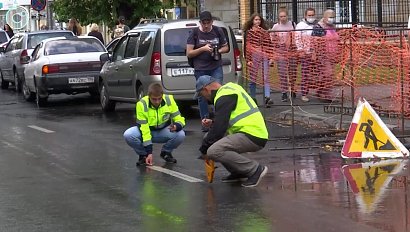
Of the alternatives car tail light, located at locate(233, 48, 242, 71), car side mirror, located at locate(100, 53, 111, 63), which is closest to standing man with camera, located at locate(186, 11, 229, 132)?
car tail light, located at locate(233, 48, 242, 71)

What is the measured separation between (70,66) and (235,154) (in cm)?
1128

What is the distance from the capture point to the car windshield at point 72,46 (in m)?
21.3

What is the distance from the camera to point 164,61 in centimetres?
1645

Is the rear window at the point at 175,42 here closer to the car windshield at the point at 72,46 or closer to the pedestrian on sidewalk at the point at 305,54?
the pedestrian on sidewalk at the point at 305,54

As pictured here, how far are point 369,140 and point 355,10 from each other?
9808 millimetres

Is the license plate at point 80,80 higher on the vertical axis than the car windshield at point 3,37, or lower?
lower

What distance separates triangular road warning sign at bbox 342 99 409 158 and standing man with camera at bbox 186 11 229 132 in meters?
3.16

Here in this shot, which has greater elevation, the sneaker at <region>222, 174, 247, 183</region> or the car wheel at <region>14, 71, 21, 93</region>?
the sneaker at <region>222, 174, 247, 183</region>

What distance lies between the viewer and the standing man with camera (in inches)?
564

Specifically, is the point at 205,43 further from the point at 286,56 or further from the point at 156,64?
the point at 156,64

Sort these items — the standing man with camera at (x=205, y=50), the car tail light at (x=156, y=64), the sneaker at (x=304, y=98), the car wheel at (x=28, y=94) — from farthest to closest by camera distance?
the car wheel at (x=28, y=94) < the car tail light at (x=156, y=64) < the sneaker at (x=304, y=98) < the standing man with camera at (x=205, y=50)

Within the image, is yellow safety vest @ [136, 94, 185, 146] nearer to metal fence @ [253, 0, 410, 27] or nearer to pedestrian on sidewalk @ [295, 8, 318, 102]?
pedestrian on sidewalk @ [295, 8, 318, 102]

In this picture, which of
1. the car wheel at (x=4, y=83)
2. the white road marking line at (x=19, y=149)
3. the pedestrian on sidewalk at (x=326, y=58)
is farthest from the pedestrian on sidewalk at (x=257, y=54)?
the car wheel at (x=4, y=83)

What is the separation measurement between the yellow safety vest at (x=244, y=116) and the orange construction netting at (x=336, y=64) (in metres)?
3.23
